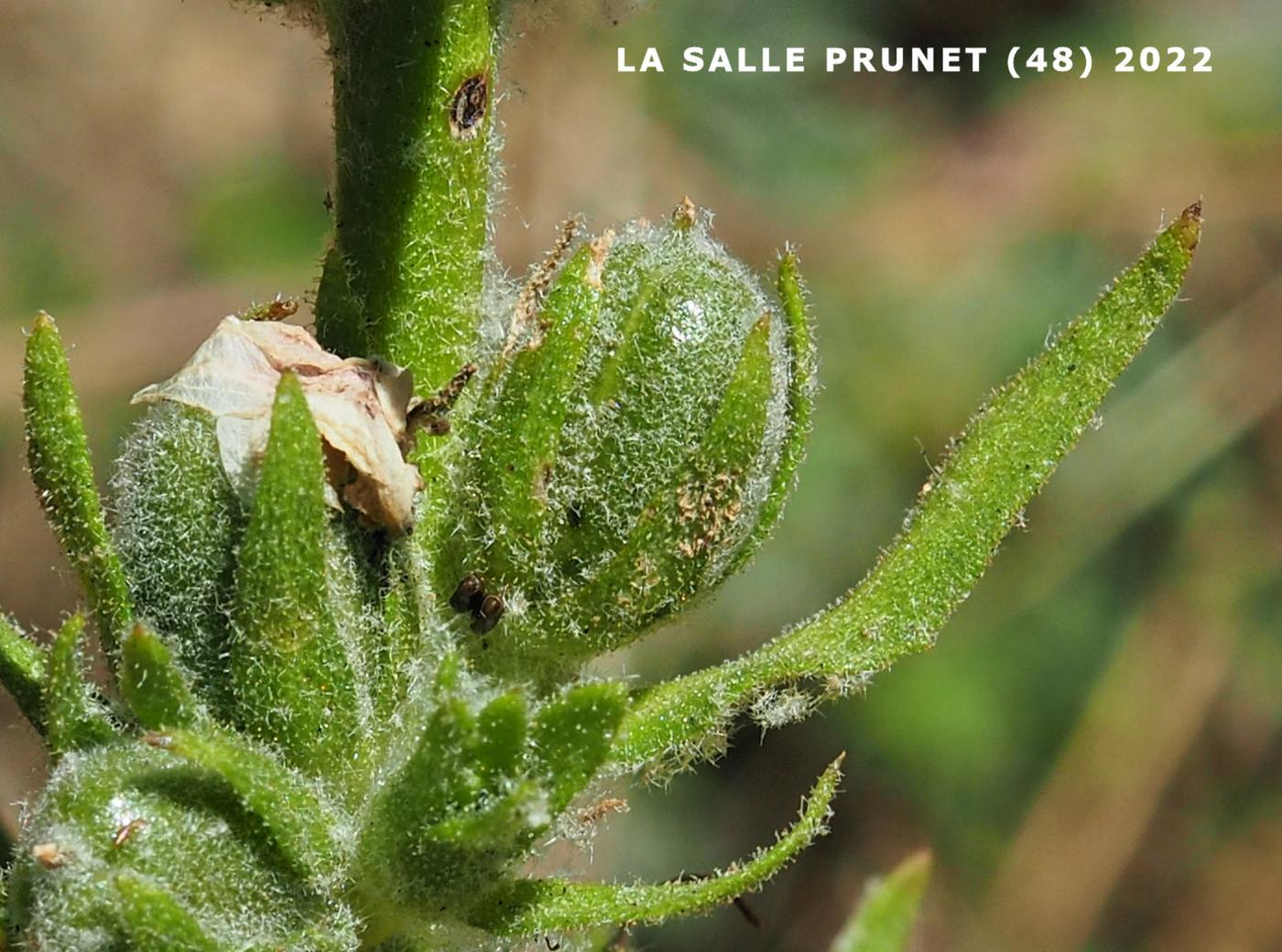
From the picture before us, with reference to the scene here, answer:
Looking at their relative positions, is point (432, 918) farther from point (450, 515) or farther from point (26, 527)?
point (26, 527)

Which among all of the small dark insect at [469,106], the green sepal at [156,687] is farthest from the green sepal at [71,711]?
the small dark insect at [469,106]

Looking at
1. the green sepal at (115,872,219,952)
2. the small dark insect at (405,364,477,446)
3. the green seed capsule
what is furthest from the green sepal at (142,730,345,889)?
the small dark insect at (405,364,477,446)

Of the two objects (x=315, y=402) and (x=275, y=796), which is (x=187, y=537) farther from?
(x=275, y=796)

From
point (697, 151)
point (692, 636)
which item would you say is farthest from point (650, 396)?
point (697, 151)

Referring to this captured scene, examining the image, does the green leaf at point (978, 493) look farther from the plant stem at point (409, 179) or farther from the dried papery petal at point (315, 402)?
the plant stem at point (409, 179)

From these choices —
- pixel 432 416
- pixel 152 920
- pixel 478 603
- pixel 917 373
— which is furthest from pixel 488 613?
pixel 917 373
